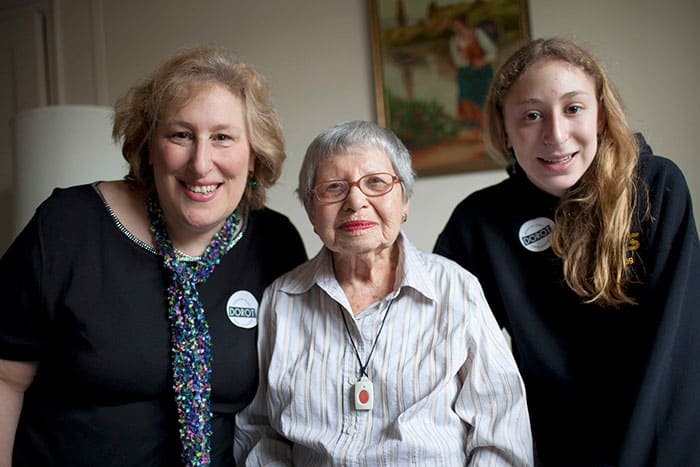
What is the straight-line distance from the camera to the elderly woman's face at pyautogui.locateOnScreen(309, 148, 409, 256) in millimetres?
1369

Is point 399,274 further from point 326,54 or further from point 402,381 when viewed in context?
point 326,54

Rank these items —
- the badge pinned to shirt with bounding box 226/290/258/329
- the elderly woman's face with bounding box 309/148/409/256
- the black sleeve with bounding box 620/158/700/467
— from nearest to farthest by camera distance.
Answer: the black sleeve with bounding box 620/158/700/467, the elderly woman's face with bounding box 309/148/409/256, the badge pinned to shirt with bounding box 226/290/258/329

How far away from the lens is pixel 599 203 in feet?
4.66

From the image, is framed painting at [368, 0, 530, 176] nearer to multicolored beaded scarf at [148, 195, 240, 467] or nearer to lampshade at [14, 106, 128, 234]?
lampshade at [14, 106, 128, 234]

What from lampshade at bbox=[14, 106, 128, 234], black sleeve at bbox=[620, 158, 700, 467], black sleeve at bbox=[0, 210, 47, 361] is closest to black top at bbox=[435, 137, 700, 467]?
black sleeve at bbox=[620, 158, 700, 467]

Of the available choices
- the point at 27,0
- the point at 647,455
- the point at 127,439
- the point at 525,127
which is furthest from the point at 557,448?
the point at 27,0

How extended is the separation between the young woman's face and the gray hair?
1.12ft

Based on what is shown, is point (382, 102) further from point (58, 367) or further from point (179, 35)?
point (58, 367)

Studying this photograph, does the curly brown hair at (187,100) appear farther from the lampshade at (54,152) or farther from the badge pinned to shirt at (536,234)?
the lampshade at (54,152)

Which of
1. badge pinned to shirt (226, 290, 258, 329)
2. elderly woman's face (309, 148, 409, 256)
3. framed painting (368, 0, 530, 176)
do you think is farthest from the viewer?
Result: framed painting (368, 0, 530, 176)

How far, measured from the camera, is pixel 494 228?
1.60m

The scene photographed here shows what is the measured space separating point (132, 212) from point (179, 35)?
198 cm

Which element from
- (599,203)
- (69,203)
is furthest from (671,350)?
(69,203)

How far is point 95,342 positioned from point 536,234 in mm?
1242
